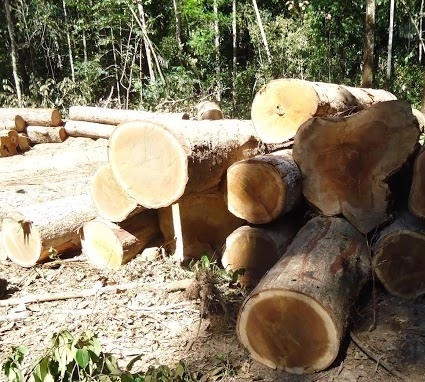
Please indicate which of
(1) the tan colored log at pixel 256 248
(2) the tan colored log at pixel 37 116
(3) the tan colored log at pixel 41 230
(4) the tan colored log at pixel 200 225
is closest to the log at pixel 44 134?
(2) the tan colored log at pixel 37 116

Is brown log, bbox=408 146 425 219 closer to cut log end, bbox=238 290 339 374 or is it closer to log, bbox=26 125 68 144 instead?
cut log end, bbox=238 290 339 374

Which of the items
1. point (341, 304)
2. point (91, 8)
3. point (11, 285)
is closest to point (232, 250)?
point (341, 304)

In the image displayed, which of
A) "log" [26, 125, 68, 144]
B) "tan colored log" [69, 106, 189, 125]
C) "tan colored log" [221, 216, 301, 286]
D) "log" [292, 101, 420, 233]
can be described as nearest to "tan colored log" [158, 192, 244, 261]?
"tan colored log" [221, 216, 301, 286]

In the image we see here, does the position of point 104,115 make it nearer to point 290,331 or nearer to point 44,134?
point 44,134

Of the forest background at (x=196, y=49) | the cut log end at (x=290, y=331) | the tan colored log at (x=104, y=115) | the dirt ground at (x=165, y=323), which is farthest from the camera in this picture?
the forest background at (x=196, y=49)

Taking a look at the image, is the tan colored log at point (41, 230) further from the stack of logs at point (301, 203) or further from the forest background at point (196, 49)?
the forest background at point (196, 49)

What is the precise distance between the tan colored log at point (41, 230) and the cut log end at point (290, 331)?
214cm

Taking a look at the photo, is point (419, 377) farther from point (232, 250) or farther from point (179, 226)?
point (179, 226)

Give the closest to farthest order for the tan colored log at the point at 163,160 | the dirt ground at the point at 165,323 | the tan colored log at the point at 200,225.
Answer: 1. the dirt ground at the point at 165,323
2. the tan colored log at the point at 163,160
3. the tan colored log at the point at 200,225

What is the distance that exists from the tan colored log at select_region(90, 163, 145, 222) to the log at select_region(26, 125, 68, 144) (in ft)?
22.9

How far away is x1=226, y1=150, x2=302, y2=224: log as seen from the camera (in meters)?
3.06

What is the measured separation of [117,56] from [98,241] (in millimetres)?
14964

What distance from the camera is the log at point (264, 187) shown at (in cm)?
306

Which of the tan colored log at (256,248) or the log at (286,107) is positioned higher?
the log at (286,107)
